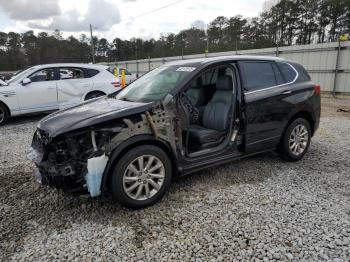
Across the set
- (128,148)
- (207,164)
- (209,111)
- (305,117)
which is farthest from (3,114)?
(305,117)

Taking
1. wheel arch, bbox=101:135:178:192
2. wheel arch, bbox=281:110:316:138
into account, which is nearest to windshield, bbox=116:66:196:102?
wheel arch, bbox=101:135:178:192

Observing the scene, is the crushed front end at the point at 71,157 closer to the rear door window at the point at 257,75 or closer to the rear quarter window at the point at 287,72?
the rear door window at the point at 257,75

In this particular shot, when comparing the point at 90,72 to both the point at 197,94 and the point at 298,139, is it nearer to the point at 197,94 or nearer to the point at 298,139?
the point at 197,94

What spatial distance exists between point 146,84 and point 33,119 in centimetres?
603

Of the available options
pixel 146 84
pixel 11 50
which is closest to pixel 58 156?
pixel 146 84

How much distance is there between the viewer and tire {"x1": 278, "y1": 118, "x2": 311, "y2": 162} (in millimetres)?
4320

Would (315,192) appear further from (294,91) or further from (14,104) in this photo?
(14,104)

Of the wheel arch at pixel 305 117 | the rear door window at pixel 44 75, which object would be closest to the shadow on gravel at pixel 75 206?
the wheel arch at pixel 305 117

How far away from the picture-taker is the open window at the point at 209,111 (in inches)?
146

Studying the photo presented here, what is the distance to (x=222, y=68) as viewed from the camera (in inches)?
158

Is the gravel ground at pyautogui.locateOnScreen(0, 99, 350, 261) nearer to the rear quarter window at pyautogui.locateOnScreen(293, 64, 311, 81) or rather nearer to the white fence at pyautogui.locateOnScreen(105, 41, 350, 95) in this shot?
the rear quarter window at pyautogui.locateOnScreen(293, 64, 311, 81)

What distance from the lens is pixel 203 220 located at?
115 inches

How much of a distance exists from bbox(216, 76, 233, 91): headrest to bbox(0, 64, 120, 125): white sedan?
4608mm

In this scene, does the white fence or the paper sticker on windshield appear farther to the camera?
the white fence
